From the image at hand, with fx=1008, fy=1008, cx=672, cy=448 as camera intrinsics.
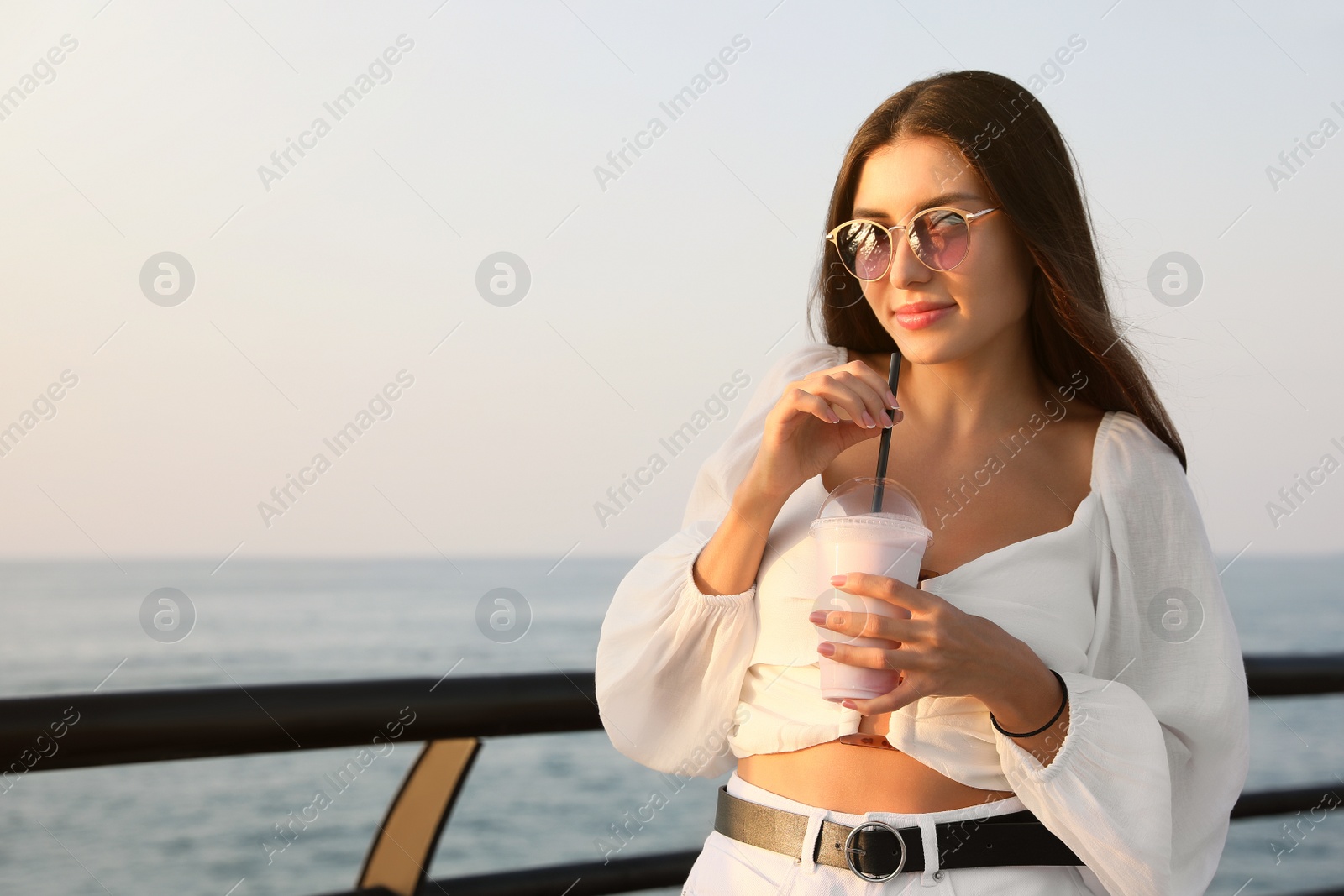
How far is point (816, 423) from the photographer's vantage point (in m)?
1.51

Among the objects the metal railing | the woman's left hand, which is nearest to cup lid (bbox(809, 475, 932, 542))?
the woman's left hand

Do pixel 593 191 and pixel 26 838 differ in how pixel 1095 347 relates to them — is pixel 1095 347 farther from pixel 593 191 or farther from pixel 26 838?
pixel 26 838

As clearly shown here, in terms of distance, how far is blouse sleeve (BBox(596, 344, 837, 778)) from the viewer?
1569 mm

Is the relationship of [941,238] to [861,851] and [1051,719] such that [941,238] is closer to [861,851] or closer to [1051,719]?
[1051,719]

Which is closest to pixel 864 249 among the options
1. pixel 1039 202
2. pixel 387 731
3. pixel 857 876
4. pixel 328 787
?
pixel 1039 202

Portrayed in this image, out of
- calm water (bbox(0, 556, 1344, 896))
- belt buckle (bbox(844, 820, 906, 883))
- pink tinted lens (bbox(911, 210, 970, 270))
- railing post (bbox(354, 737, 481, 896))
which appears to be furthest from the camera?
calm water (bbox(0, 556, 1344, 896))

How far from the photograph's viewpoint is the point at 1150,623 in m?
1.56

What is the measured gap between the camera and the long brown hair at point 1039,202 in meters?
1.62

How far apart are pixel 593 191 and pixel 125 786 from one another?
27.3 m

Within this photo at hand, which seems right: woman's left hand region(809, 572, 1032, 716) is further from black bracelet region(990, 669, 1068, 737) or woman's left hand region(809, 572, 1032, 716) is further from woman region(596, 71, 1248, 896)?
black bracelet region(990, 669, 1068, 737)

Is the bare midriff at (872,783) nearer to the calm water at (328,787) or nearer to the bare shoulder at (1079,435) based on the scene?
the bare shoulder at (1079,435)

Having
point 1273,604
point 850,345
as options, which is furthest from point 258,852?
point 1273,604

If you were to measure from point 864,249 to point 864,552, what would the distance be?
1.79ft

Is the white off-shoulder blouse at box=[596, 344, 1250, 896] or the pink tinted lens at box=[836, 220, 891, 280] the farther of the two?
the pink tinted lens at box=[836, 220, 891, 280]
